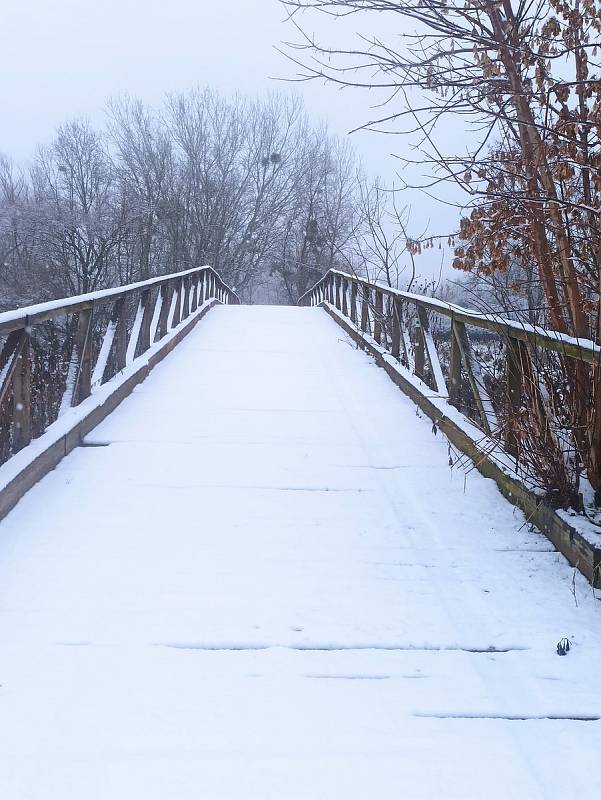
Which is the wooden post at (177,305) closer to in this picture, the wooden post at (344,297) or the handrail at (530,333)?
the wooden post at (344,297)

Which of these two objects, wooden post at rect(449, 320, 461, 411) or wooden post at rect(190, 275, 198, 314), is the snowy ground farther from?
wooden post at rect(190, 275, 198, 314)

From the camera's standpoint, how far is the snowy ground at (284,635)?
7.04 ft

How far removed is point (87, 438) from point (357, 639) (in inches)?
124

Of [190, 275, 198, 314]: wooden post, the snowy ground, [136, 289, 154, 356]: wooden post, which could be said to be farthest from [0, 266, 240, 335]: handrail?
[190, 275, 198, 314]: wooden post

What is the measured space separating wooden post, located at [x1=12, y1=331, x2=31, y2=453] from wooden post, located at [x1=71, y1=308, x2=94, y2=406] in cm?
106

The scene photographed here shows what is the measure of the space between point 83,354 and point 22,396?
1330 mm

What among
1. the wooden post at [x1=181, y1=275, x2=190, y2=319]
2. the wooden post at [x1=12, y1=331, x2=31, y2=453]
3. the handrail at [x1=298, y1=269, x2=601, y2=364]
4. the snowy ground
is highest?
the wooden post at [x1=181, y1=275, x2=190, y2=319]

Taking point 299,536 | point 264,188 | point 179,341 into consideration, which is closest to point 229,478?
point 299,536

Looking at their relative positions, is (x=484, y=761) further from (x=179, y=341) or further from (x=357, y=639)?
(x=179, y=341)

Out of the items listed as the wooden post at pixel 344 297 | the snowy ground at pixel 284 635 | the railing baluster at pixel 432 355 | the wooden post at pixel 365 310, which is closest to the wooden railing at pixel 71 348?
the snowy ground at pixel 284 635

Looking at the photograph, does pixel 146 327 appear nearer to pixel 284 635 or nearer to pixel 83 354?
pixel 83 354

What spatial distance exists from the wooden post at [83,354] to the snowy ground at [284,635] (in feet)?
2.52

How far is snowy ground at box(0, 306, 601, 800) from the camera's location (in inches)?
84.5

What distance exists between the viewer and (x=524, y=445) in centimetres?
414
